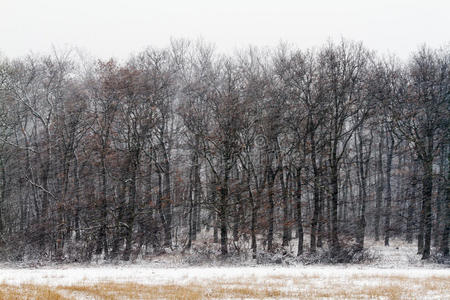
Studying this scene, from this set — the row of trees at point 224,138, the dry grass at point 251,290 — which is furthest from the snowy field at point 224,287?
the row of trees at point 224,138

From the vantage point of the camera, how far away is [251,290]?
15.0 meters

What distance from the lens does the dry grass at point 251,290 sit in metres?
13.8

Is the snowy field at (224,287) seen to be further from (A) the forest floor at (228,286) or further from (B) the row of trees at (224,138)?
(B) the row of trees at (224,138)

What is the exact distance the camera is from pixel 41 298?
13.0 metres

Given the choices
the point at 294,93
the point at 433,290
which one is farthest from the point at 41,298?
the point at 294,93

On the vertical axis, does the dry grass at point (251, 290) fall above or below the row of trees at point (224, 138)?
below

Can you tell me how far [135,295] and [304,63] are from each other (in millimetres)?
22727

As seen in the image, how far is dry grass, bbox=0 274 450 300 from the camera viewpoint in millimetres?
13820

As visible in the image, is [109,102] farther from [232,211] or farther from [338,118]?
[338,118]

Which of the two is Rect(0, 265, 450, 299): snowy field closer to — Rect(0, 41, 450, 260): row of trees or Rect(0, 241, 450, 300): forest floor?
Rect(0, 241, 450, 300): forest floor

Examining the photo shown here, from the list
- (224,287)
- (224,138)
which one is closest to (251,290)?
(224,287)

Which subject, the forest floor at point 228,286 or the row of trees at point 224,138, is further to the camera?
the row of trees at point 224,138

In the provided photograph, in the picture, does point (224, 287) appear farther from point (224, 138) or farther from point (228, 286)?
point (224, 138)

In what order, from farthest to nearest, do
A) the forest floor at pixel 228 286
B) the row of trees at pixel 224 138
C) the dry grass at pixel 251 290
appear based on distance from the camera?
the row of trees at pixel 224 138
the forest floor at pixel 228 286
the dry grass at pixel 251 290
